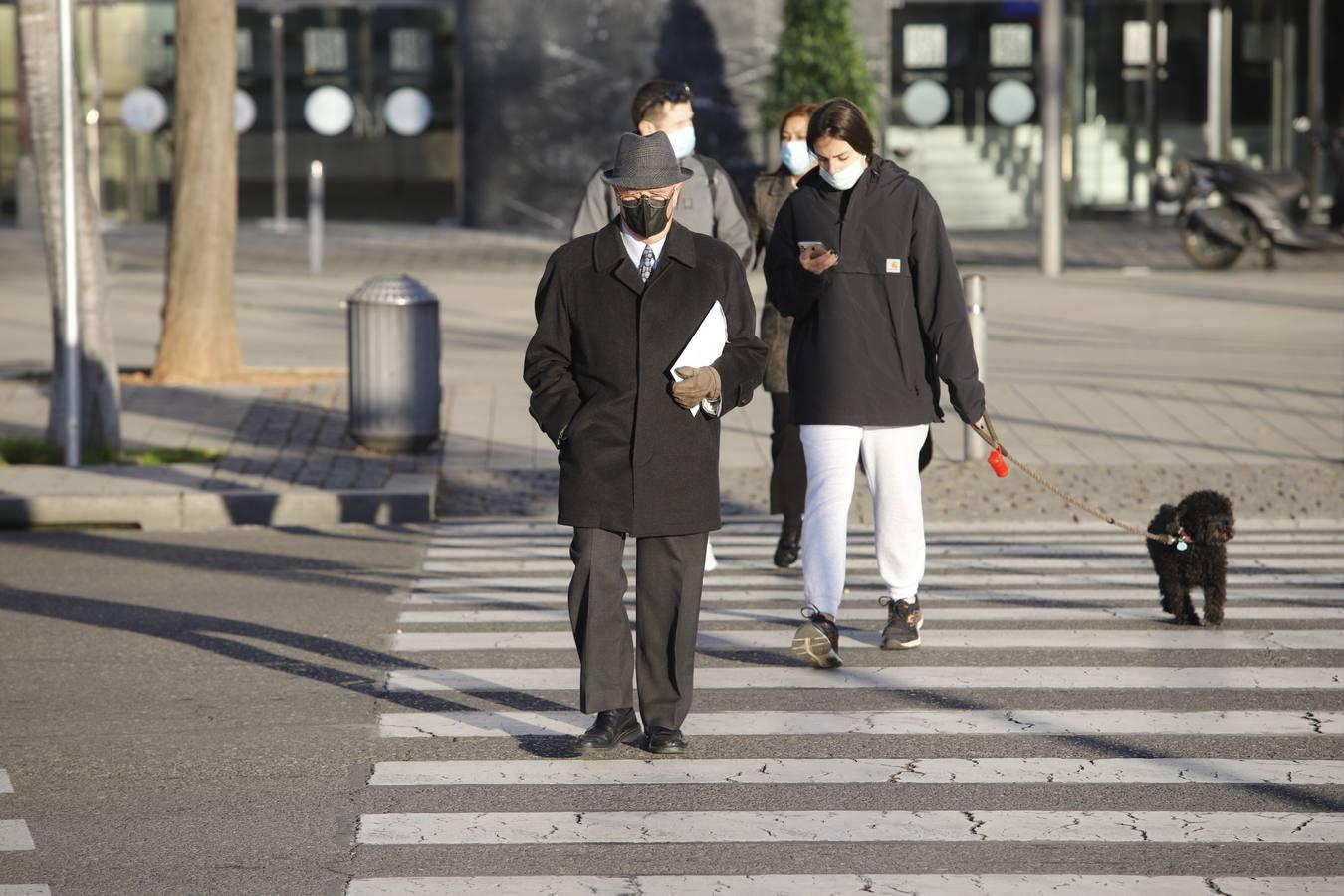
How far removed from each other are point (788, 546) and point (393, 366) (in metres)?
3.71

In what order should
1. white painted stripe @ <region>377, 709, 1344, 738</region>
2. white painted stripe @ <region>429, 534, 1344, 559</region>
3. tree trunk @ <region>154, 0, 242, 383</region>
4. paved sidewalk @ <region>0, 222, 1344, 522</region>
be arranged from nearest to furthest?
white painted stripe @ <region>377, 709, 1344, 738</region> → white painted stripe @ <region>429, 534, 1344, 559</region> → paved sidewalk @ <region>0, 222, 1344, 522</region> → tree trunk @ <region>154, 0, 242, 383</region>

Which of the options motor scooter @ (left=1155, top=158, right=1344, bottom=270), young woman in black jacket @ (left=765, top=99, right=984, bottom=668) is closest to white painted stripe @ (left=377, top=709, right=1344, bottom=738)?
young woman in black jacket @ (left=765, top=99, right=984, bottom=668)

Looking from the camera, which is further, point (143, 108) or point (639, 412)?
point (143, 108)

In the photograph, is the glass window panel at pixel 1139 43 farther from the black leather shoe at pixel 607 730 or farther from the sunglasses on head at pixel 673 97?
the black leather shoe at pixel 607 730

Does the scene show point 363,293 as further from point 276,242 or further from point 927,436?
point 276,242

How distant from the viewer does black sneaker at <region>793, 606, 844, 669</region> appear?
7.16 meters

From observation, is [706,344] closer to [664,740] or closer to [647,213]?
[647,213]

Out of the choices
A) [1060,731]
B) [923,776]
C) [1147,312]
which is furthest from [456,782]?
[1147,312]

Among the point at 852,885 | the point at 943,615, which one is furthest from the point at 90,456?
the point at 852,885

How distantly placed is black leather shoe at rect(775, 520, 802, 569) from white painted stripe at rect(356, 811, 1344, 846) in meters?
3.86

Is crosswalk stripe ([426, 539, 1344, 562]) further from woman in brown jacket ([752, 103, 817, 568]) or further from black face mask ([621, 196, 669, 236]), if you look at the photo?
black face mask ([621, 196, 669, 236])

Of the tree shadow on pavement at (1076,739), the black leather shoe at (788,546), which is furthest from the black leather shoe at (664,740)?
the black leather shoe at (788,546)

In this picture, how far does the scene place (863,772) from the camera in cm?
589

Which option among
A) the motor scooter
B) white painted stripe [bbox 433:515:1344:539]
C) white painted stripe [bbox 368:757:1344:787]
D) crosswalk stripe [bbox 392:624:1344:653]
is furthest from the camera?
the motor scooter
